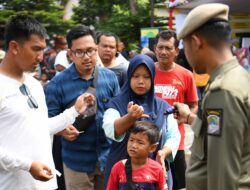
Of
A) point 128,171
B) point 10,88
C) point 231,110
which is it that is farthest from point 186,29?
point 128,171

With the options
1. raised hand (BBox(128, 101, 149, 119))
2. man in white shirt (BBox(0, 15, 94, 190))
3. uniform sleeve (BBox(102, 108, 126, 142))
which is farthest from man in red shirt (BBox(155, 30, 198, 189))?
man in white shirt (BBox(0, 15, 94, 190))

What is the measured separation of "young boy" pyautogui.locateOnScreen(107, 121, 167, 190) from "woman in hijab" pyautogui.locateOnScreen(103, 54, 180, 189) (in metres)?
0.08

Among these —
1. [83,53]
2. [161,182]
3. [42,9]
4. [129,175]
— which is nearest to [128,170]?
[129,175]

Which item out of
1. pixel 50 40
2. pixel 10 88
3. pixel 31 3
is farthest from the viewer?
pixel 50 40

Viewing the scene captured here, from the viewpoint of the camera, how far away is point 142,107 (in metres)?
3.64

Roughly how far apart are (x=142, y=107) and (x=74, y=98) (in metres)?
0.70

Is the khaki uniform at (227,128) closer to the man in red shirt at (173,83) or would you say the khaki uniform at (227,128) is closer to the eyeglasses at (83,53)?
the eyeglasses at (83,53)

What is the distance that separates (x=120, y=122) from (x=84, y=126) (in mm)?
615

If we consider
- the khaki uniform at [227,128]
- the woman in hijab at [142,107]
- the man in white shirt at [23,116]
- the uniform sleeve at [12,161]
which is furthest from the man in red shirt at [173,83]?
the khaki uniform at [227,128]

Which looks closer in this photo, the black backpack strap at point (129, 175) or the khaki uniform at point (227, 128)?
the khaki uniform at point (227, 128)

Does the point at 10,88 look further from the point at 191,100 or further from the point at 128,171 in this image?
the point at 191,100

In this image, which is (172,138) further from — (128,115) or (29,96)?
(29,96)

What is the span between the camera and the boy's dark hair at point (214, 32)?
2.28 meters

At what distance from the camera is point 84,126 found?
158 inches
